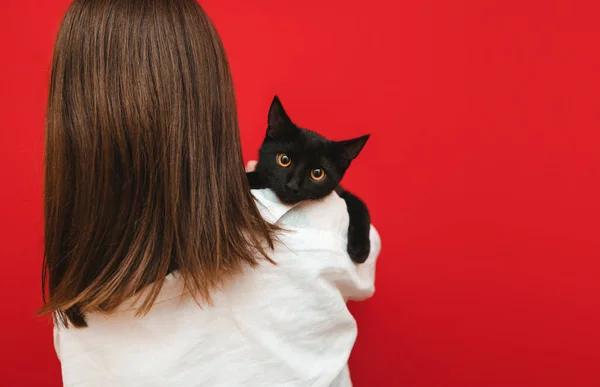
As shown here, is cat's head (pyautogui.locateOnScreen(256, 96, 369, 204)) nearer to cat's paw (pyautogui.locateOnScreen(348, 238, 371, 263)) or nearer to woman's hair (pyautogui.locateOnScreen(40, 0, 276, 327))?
cat's paw (pyautogui.locateOnScreen(348, 238, 371, 263))

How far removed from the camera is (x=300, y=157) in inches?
40.7

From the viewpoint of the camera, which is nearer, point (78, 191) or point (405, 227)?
point (78, 191)

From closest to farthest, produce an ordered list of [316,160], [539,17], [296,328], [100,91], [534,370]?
[100,91]
[296,328]
[316,160]
[539,17]
[534,370]

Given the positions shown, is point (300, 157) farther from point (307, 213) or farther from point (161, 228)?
point (161, 228)

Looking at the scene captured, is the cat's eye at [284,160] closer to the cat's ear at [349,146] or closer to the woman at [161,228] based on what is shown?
the cat's ear at [349,146]

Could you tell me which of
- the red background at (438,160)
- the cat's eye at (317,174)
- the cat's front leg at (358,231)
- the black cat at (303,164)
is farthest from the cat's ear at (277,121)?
the red background at (438,160)

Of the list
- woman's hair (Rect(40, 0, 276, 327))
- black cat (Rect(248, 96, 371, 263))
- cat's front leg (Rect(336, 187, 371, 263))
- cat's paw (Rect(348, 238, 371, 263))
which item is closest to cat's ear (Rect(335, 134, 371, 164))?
black cat (Rect(248, 96, 371, 263))

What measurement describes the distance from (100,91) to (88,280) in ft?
0.91

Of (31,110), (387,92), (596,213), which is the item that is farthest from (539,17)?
(31,110)

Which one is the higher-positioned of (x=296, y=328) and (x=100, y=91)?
(x=100, y=91)

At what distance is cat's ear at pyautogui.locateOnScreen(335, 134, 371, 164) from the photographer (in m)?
1.05

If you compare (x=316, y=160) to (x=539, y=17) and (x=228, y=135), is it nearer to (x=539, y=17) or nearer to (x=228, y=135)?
(x=228, y=135)

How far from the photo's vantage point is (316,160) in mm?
1035

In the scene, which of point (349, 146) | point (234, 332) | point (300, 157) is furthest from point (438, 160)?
point (234, 332)
